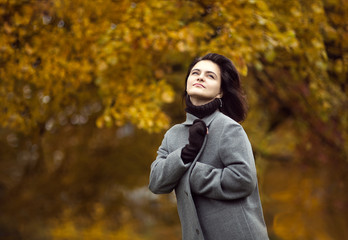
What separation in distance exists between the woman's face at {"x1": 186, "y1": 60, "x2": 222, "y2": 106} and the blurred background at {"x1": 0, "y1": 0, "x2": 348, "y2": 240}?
1.64 meters

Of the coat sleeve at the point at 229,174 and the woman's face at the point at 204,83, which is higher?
the woman's face at the point at 204,83

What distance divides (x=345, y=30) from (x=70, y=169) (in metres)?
6.21

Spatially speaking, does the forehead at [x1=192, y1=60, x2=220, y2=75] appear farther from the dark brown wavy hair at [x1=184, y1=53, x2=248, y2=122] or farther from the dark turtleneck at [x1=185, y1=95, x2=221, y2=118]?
the dark turtleneck at [x1=185, y1=95, x2=221, y2=118]

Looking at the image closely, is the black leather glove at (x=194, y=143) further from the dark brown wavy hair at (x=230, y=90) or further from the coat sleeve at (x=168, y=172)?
the dark brown wavy hair at (x=230, y=90)

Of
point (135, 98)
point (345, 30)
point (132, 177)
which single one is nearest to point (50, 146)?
point (132, 177)

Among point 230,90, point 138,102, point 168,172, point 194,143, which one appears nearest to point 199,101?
point 230,90

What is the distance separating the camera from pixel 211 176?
7.57ft

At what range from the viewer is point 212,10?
4.81 m

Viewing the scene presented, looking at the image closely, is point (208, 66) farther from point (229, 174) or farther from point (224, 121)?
point (229, 174)

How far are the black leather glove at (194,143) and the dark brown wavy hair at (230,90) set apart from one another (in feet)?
1.29

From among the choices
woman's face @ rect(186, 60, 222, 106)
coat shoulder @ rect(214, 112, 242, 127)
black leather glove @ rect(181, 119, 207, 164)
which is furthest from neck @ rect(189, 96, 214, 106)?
black leather glove @ rect(181, 119, 207, 164)

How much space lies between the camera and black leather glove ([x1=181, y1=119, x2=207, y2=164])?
2367mm

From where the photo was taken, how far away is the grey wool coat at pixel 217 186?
90.1 inches

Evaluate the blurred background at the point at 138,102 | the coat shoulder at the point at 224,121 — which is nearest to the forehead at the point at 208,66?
the coat shoulder at the point at 224,121
